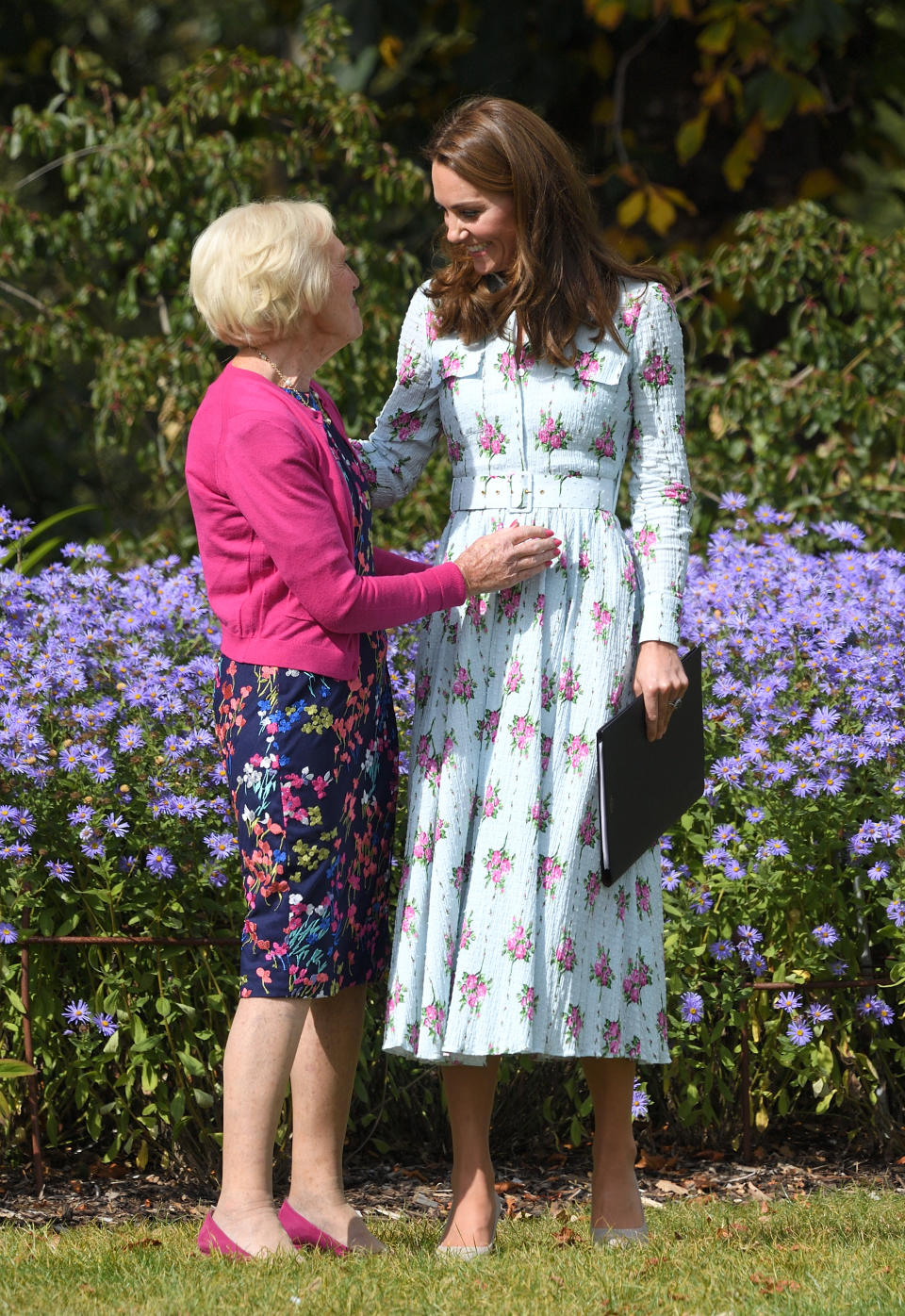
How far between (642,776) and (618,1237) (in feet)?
2.55

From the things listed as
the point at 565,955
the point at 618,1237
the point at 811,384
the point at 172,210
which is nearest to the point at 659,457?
the point at 565,955

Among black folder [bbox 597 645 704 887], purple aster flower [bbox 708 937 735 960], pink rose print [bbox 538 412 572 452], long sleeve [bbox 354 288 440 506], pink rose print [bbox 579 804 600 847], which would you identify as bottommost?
purple aster flower [bbox 708 937 735 960]

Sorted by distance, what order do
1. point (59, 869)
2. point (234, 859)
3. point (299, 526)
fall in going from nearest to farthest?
point (299, 526) < point (59, 869) < point (234, 859)

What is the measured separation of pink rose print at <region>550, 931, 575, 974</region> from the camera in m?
2.41

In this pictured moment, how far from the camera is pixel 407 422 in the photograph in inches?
107

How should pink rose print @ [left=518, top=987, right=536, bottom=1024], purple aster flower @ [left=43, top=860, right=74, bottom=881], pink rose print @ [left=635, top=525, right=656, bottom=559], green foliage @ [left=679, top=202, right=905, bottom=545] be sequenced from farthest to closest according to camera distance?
green foliage @ [left=679, top=202, right=905, bottom=545], purple aster flower @ [left=43, top=860, right=74, bottom=881], pink rose print @ [left=635, top=525, right=656, bottom=559], pink rose print @ [left=518, top=987, right=536, bottom=1024]

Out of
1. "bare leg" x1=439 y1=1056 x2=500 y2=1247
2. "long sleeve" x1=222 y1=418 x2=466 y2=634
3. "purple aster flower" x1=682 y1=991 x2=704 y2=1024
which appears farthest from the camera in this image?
"purple aster flower" x1=682 y1=991 x2=704 y2=1024

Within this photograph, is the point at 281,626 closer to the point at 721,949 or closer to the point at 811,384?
the point at 721,949

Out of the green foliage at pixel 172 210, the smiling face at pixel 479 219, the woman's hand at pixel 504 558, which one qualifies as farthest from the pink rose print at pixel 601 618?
the green foliage at pixel 172 210

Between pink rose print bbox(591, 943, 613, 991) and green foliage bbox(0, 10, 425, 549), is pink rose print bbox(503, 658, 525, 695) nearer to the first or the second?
pink rose print bbox(591, 943, 613, 991)

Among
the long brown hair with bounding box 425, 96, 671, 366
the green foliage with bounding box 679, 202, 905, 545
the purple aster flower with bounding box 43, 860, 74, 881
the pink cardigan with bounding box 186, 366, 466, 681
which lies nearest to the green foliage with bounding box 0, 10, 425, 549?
the green foliage with bounding box 679, 202, 905, 545

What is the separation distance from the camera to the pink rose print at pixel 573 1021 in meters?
2.42

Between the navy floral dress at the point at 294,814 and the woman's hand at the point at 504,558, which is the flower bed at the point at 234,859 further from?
the woman's hand at the point at 504,558

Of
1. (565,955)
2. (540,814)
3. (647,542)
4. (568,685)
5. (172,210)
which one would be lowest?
(565,955)
